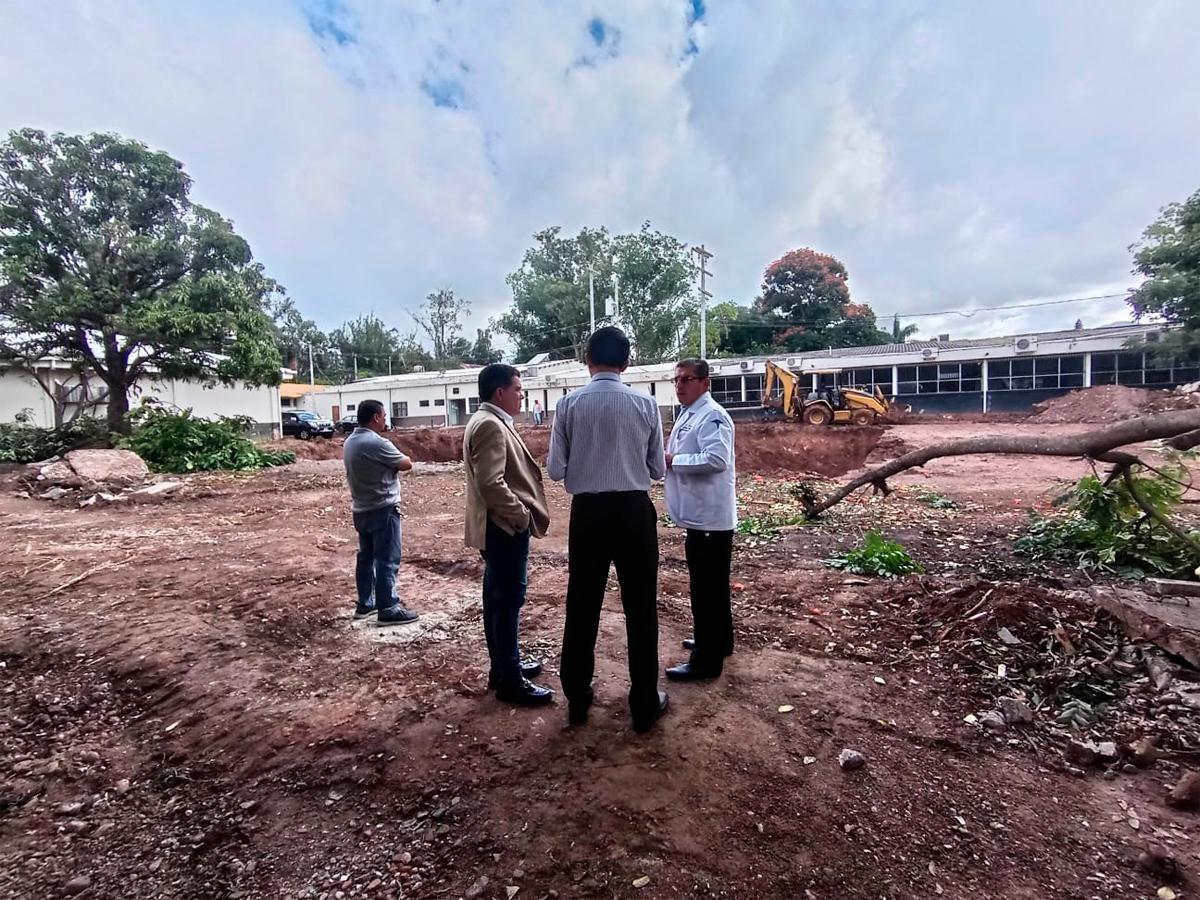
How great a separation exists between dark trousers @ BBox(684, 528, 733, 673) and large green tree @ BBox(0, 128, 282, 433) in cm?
1419

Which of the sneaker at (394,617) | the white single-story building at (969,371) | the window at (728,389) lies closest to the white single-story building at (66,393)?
the white single-story building at (969,371)

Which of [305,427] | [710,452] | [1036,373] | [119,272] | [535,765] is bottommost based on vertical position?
[535,765]

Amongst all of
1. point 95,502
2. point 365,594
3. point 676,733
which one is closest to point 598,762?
point 676,733

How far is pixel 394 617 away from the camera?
3994 millimetres

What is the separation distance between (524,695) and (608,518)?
979 mm

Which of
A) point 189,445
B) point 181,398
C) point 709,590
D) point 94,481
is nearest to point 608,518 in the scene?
point 709,590

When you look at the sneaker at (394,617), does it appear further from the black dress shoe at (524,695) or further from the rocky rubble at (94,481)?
the rocky rubble at (94,481)

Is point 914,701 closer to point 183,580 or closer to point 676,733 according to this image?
point 676,733

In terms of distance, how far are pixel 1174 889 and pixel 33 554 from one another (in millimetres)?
8754

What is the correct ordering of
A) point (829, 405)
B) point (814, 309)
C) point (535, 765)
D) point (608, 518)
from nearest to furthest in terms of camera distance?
point (535, 765) < point (608, 518) < point (829, 405) < point (814, 309)

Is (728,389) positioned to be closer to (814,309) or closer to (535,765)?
(814,309)

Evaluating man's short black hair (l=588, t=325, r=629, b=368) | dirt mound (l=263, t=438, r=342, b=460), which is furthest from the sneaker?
dirt mound (l=263, t=438, r=342, b=460)

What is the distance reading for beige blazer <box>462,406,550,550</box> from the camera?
105 inches

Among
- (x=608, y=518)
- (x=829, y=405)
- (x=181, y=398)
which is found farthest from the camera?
(x=181, y=398)
